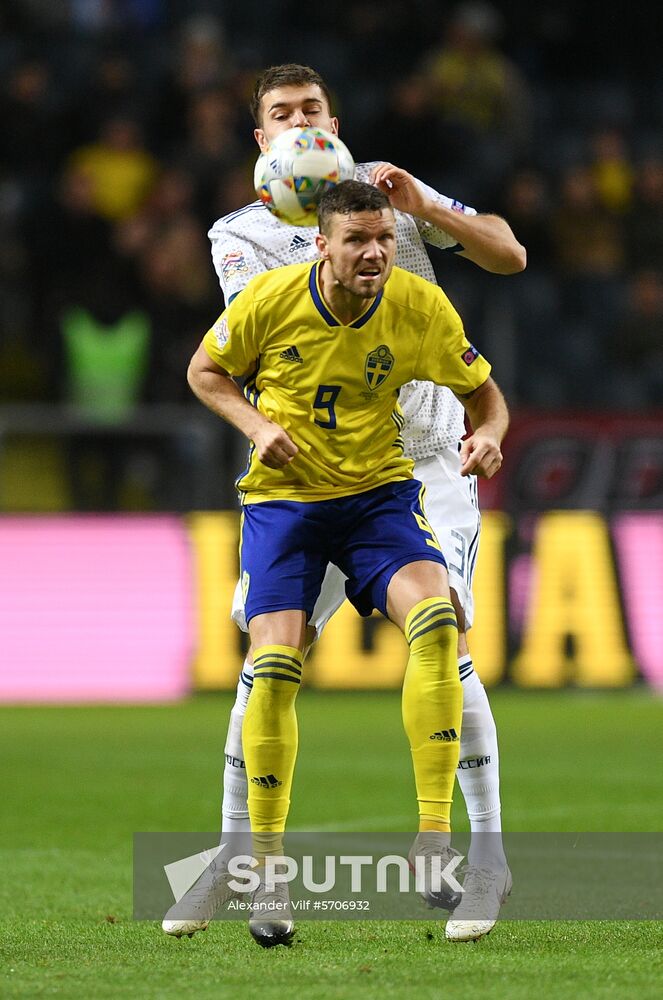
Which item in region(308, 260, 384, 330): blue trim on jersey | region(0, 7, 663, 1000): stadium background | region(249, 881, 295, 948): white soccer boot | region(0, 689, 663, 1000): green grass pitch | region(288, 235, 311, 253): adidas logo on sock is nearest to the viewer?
region(0, 689, 663, 1000): green grass pitch

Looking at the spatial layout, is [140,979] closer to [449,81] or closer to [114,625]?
[114,625]

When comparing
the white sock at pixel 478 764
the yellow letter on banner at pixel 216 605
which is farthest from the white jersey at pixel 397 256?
the yellow letter on banner at pixel 216 605

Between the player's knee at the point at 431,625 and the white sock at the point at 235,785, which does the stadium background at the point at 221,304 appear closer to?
the white sock at the point at 235,785

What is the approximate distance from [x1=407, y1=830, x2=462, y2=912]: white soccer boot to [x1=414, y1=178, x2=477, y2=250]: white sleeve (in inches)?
70.2

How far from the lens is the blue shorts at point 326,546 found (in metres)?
4.85

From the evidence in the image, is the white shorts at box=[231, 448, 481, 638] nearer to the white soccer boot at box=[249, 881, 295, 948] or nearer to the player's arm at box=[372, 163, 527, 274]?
the player's arm at box=[372, 163, 527, 274]

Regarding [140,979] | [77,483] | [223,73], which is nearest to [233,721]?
[140,979]

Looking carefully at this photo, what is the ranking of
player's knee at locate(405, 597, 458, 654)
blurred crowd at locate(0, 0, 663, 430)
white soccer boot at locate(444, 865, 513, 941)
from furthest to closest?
blurred crowd at locate(0, 0, 663, 430), player's knee at locate(405, 597, 458, 654), white soccer boot at locate(444, 865, 513, 941)

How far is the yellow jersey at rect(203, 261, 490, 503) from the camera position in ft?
15.9

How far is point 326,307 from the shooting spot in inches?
190

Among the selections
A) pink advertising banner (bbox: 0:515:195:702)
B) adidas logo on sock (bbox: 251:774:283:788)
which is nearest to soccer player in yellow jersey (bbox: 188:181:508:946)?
adidas logo on sock (bbox: 251:774:283:788)

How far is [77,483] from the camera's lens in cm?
1327

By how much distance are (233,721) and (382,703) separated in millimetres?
7189

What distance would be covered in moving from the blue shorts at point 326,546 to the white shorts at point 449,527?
325 mm
